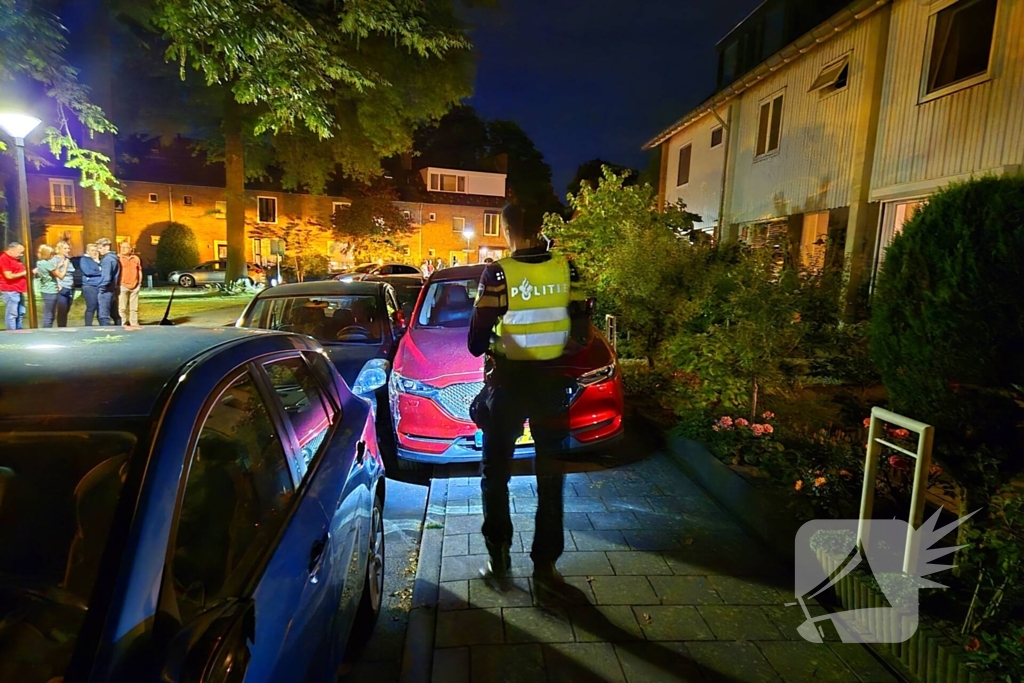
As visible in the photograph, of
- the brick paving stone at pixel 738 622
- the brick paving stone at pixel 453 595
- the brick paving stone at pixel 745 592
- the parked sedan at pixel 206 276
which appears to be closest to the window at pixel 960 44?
the brick paving stone at pixel 745 592

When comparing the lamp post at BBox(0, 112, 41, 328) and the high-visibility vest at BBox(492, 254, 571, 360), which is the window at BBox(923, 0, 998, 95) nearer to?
the high-visibility vest at BBox(492, 254, 571, 360)

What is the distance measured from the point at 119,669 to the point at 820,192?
1362cm

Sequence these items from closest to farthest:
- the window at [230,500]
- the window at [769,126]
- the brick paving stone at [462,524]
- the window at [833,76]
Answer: the window at [230,500] < the brick paving stone at [462,524] < the window at [833,76] < the window at [769,126]

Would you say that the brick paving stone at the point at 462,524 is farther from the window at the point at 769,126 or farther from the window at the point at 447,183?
the window at the point at 447,183

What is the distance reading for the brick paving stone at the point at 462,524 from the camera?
13.0 feet

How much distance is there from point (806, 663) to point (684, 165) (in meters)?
19.3

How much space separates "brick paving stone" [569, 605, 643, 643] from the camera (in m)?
2.83

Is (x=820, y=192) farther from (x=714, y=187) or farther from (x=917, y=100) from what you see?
(x=714, y=187)

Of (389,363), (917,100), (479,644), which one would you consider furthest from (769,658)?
(917,100)

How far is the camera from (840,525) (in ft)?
10.8

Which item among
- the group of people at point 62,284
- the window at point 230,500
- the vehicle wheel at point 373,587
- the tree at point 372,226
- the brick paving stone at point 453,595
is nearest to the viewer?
the window at point 230,500

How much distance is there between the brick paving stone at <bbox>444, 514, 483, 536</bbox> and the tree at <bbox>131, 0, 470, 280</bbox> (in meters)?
8.43

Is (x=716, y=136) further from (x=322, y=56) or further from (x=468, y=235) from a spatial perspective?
(x=468, y=235)

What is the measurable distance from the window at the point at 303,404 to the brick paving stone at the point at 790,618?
2411mm
